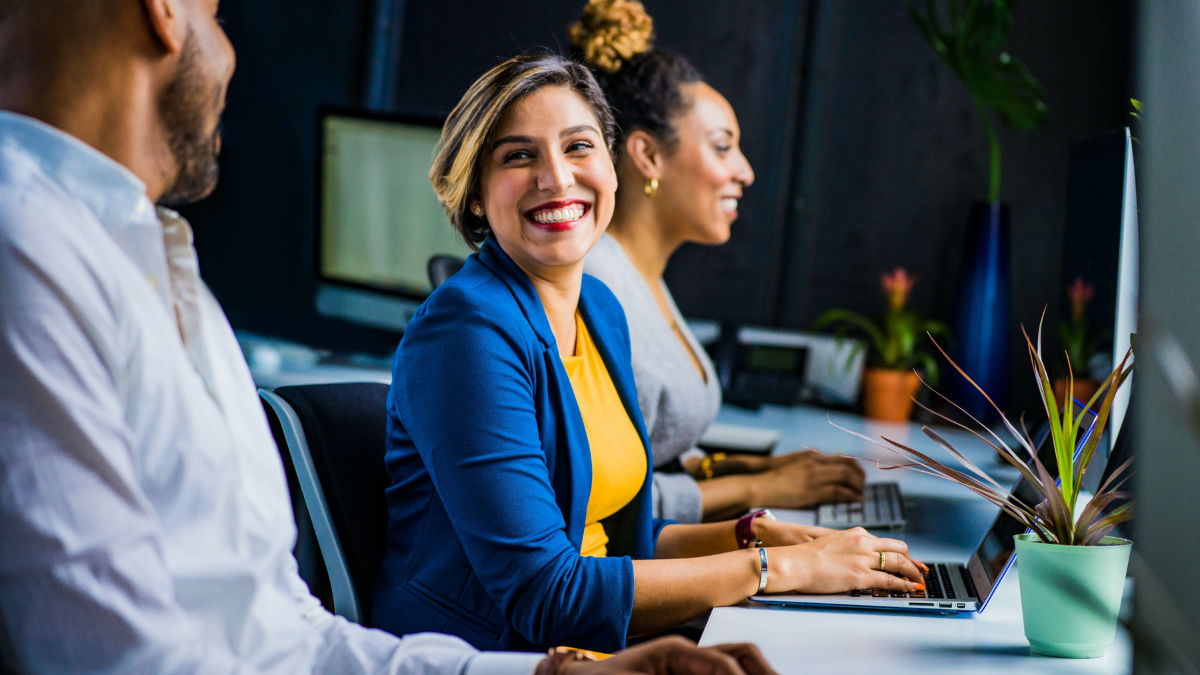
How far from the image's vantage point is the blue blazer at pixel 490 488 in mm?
998

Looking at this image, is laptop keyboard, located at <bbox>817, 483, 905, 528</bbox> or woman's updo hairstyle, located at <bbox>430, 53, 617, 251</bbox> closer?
woman's updo hairstyle, located at <bbox>430, 53, 617, 251</bbox>

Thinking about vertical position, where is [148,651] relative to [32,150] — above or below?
below

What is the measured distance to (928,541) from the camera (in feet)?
4.51

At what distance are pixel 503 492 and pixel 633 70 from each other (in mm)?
1131

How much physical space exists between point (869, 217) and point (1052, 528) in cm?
198

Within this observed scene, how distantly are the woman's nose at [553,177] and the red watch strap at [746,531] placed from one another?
21.6 inches

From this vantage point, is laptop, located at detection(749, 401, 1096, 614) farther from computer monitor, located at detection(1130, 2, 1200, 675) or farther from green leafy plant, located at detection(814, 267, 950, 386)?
green leafy plant, located at detection(814, 267, 950, 386)

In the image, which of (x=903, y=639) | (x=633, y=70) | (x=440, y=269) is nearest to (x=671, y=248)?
(x=633, y=70)

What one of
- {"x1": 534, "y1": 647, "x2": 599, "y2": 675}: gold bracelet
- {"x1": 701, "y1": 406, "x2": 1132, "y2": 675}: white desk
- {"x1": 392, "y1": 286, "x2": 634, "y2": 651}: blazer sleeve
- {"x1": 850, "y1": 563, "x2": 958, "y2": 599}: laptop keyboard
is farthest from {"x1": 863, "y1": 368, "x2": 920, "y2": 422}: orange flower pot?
{"x1": 534, "y1": 647, "x2": 599, "y2": 675}: gold bracelet

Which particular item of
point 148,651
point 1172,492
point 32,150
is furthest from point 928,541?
point 32,150

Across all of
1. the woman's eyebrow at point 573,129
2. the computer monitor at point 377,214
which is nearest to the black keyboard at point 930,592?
the woman's eyebrow at point 573,129

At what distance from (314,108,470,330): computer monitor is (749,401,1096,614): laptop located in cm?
163

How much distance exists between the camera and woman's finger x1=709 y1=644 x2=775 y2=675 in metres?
0.74

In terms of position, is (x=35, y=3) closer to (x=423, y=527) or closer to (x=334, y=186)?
(x=423, y=527)
